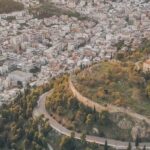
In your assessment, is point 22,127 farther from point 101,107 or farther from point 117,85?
point 117,85

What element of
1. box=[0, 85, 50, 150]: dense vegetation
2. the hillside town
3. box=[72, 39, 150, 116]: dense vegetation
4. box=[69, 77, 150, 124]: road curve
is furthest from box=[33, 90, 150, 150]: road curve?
the hillside town

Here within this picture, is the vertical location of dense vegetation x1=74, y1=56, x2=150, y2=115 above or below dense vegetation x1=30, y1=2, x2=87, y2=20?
above

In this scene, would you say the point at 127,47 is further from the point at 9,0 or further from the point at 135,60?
the point at 9,0

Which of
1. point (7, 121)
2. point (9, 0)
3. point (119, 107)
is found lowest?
point (9, 0)

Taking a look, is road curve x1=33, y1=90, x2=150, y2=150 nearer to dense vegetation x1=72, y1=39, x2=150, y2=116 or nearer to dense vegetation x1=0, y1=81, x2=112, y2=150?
dense vegetation x1=0, y1=81, x2=112, y2=150

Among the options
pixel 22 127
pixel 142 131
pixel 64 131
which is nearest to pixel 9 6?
pixel 22 127

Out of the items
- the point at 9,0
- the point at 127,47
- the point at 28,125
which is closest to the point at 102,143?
the point at 28,125

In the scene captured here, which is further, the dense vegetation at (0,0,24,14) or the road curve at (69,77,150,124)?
the dense vegetation at (0,0,24,14)
